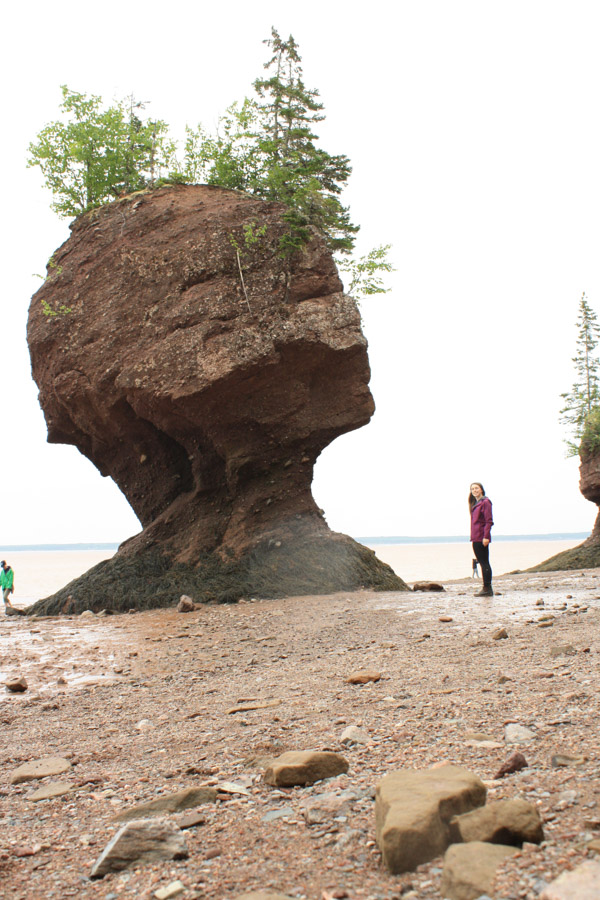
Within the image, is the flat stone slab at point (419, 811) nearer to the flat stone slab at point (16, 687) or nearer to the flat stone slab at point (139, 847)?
the flat stone slab at point (139, 847)

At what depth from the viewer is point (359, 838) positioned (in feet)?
8.22

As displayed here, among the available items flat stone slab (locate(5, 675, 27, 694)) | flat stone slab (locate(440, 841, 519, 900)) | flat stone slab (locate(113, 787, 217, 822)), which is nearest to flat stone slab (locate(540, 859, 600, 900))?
flat stone slab (locate(440, 841, 519, 900))

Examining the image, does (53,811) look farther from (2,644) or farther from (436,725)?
(2,644)

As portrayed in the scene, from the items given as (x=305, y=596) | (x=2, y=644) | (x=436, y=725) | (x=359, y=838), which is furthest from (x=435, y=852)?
(x=305, y=596)

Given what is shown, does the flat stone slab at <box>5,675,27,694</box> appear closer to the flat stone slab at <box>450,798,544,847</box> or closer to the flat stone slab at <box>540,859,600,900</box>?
the flat stone slab at <box>450,798,544,847</box>

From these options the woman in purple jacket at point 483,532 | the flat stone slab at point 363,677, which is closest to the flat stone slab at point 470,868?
the flat stone slab at point 363,677

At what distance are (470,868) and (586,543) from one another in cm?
4439

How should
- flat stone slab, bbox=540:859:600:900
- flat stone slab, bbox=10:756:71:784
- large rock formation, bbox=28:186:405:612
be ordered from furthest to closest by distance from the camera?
large rock formation, bbox=28:186:405:612
flat stone slab, bbox=10:756:71:784
flat stone slab, bbox=540:859:600:900

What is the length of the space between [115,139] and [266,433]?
9694mm

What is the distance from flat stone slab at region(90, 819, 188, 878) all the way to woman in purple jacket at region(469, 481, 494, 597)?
1079cm

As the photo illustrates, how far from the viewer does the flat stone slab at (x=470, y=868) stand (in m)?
1.96

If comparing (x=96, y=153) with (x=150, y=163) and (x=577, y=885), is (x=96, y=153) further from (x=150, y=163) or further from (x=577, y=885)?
(x=577, y=885)

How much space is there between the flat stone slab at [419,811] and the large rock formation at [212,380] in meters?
12.0

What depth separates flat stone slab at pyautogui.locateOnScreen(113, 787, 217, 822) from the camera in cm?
304
